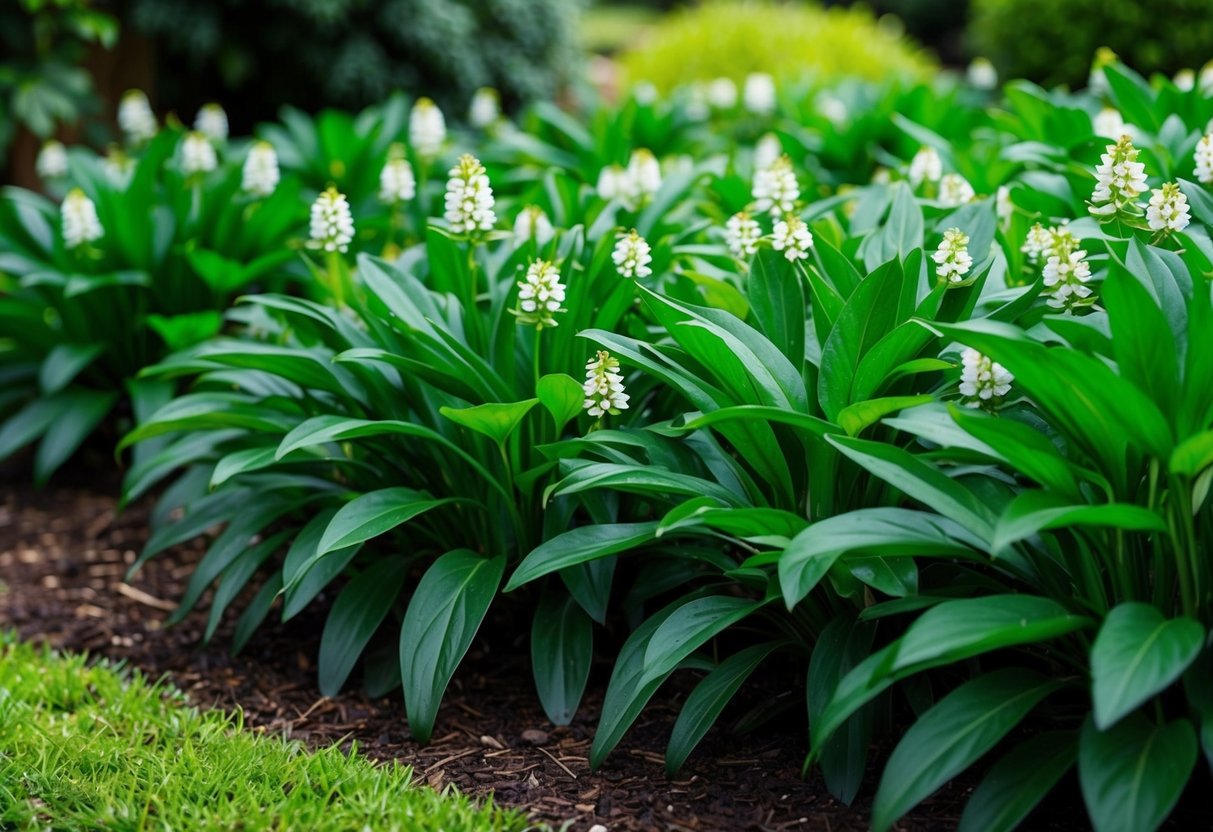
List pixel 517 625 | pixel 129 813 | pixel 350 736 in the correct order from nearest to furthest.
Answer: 1. pixel 129 813
2. pixel 350 736
3. pixel 517 625

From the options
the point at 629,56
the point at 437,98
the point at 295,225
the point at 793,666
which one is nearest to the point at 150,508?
the point at 295,225

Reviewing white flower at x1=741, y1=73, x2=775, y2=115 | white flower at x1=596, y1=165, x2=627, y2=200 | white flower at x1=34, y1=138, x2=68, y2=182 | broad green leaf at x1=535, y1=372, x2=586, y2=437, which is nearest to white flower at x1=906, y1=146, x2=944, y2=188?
white flower at x1=596, y1=165, x2=627, y2=200

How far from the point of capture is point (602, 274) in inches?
133

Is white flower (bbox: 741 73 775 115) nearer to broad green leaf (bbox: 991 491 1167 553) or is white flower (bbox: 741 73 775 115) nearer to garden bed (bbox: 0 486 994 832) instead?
garden bed (bbox: 0 486 994 832)

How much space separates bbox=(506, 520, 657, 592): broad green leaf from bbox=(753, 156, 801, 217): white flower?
1.28 metres

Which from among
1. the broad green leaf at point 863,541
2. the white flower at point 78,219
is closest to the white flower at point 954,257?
the broad green leaf at point 863,541

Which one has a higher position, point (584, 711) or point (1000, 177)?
point (1000, 177)

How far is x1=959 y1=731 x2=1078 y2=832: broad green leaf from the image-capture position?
2.26m

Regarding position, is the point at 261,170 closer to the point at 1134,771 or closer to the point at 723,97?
the point at 723,97

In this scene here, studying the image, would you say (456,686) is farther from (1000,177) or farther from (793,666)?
(1000,177)

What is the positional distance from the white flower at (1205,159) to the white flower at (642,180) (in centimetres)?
176

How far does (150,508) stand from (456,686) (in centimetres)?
198

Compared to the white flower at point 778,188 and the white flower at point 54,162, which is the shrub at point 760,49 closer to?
the white flower at point 54,162

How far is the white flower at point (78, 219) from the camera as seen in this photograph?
14.7 ft
